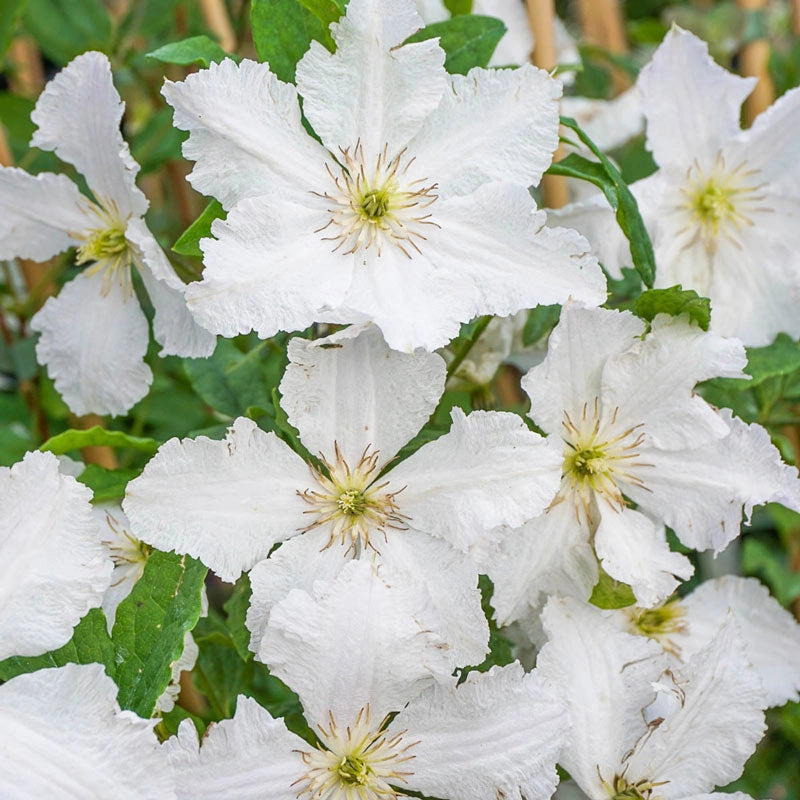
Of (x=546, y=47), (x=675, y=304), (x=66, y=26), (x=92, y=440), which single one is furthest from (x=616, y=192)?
(x=66, y=26)

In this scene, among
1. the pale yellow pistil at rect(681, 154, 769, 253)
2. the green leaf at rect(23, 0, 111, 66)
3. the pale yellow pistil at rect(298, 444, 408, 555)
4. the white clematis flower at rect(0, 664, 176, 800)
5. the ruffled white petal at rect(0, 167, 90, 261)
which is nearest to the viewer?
the white clematis flower at rect(0, 664, 176, 800)

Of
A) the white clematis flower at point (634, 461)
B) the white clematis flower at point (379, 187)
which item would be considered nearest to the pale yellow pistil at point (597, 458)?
the white clematis flower at point (634, 461)

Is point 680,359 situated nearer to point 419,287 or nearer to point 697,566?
point 419,287

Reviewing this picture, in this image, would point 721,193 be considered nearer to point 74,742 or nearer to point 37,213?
point 37,213

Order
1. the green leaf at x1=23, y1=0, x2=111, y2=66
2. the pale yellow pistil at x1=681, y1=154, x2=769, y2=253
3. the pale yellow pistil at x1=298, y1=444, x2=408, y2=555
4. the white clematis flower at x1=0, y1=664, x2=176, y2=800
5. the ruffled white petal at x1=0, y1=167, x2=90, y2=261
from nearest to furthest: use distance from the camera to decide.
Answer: the white clematis flower at x1=0, y1=664, x2=176, y2=800, the pale yellow pistil at x1=298, y1=444, x2=408, y2=555, the ruffled white petal at x1=0, y1=167, x2=90, y2=261, the pale yellow pistil at x1=681, y1=154, x2=769, y2=253, the green leaf at x1=23, y1=0, x2=111, y2=66

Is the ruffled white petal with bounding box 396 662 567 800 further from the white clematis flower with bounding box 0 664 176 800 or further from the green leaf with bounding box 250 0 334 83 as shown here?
the green leaf with bounding box 250 0 334 83

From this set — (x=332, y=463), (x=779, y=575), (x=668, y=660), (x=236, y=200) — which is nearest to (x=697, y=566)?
(x=779, y=575)

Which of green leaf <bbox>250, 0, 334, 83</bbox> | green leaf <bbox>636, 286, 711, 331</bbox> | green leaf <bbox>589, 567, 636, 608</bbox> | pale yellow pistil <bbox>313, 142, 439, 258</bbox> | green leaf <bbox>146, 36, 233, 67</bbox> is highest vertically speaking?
green leaf <bbox>250, 0, 334, 83</bbox>

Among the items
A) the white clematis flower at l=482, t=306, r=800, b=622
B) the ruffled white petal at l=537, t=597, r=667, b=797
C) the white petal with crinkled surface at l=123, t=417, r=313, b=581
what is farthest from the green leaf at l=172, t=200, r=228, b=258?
the ruffled white petal at l=537, t=597, r=667, b=797
